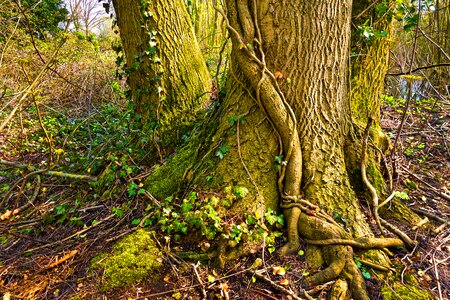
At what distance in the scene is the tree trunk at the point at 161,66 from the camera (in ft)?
10.5

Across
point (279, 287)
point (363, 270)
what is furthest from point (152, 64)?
point (363, 270)

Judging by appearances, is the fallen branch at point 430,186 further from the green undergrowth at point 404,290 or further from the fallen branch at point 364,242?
the green undergrowth at point 404,290

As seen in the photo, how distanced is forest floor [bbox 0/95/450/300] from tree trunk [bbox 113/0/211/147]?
3.10ft

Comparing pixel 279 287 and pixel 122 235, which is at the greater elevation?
pixel 122 235

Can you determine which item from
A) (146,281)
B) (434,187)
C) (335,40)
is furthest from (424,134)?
(146,281)

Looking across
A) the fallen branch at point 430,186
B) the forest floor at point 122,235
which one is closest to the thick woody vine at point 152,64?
the forest floor at point 122,235

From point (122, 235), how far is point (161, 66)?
184cm

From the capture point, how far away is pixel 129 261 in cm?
208

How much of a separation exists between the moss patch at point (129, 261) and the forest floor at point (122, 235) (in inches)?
2.1

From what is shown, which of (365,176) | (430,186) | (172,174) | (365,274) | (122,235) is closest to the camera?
(365,274)

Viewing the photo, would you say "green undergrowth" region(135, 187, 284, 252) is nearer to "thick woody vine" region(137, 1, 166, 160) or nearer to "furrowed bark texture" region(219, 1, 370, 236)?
"furrowed bark texture" region(219, 1, 370, 236)

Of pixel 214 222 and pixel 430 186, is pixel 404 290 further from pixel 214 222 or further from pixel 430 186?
pixel 430 186

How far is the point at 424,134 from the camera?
4.02 m

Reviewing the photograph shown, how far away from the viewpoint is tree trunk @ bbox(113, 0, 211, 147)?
3.20 meters
